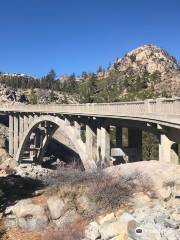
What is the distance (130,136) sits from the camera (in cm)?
2664

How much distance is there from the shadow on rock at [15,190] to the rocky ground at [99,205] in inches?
6.1

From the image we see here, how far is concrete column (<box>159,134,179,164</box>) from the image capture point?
1655 centimetres

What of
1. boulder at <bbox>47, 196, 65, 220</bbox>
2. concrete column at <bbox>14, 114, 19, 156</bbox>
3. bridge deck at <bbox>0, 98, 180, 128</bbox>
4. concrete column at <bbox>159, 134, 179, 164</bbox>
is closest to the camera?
bridge deck at <bbox>0, 98, 180, 128</bbox>

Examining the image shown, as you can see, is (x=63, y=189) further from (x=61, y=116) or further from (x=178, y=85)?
(x=178, y=85)

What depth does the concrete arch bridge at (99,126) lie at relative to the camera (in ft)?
54.3

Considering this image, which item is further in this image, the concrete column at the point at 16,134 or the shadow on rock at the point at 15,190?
the concrete column at the point at 16,134

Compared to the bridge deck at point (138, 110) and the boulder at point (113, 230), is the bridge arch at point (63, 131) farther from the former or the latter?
the boulder at point (113, 230)

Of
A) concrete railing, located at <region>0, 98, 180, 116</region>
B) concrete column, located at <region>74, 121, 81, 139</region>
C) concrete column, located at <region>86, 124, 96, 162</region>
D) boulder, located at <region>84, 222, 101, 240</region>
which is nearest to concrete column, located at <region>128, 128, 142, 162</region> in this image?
concrete railing, located at <region>0, 98, 180, 116</region>

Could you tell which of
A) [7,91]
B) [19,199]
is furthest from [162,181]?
[7,91]

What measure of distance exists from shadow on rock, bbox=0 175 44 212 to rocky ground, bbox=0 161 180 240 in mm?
154

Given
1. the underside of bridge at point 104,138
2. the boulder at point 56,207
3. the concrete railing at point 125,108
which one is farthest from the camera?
the underside of bridge at point 104,138

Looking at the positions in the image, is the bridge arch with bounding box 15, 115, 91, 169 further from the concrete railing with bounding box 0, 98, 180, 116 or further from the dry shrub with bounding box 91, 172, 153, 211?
the dry shrub with bounding box 91, 172, 153, 211

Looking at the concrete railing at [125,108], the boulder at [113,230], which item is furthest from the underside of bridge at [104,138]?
the boulder at [113,230]

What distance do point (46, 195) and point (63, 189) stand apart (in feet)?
2.76
